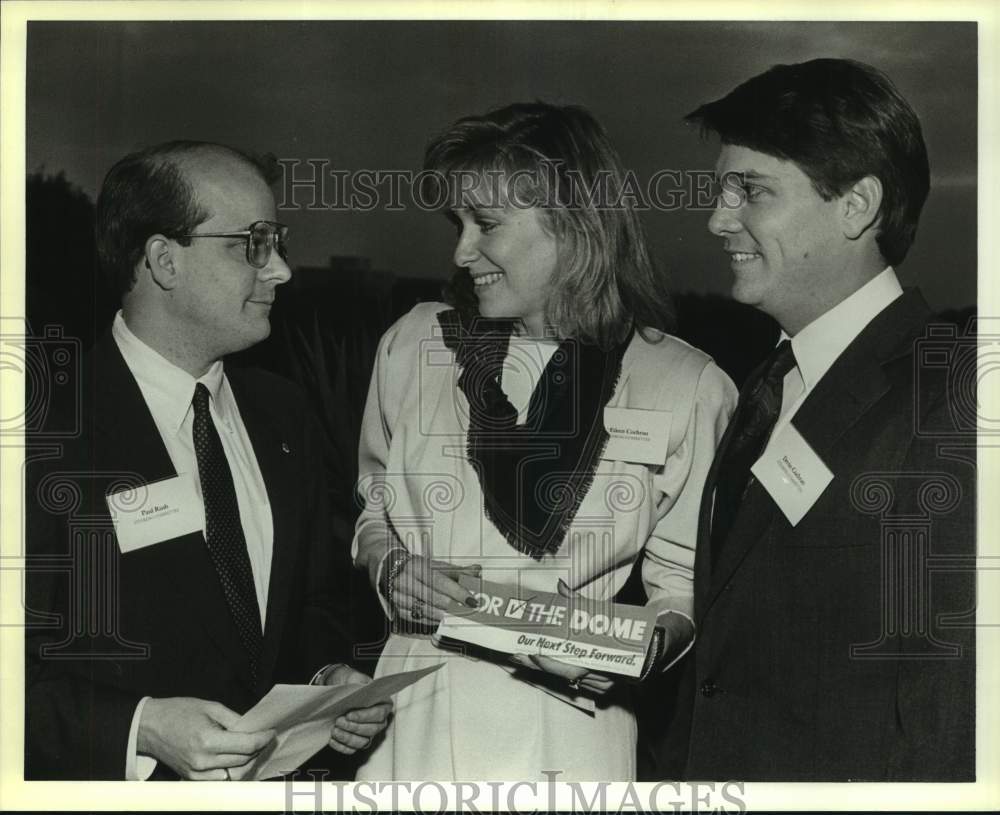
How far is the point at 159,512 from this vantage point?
10.8 feet

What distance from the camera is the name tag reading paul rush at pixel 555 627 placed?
10.6ft

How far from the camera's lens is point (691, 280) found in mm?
3316

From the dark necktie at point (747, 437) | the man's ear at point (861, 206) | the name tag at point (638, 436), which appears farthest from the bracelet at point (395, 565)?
the man's ear at point (861, 206)

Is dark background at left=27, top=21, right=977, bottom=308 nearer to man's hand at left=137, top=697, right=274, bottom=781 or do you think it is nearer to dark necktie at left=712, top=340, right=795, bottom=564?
dark necktie at left=712, top=340, right=795, bottom=564

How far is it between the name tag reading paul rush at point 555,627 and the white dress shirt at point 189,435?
1.87 ft

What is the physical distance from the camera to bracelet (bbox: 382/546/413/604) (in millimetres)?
3330

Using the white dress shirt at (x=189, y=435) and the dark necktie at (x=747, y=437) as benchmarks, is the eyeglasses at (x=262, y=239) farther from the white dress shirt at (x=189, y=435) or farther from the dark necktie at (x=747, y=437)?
the dark necktie at (x=747, y=437)

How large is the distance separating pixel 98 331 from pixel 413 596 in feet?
3.82

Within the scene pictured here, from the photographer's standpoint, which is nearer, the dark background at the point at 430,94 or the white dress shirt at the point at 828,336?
the white dress shirt at the point at 828,336

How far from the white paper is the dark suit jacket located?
0.82 meters

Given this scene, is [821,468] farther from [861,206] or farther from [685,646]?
[861,206]

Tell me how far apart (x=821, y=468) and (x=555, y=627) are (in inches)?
33.2

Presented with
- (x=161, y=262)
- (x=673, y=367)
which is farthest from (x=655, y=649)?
(x=161, y=262)

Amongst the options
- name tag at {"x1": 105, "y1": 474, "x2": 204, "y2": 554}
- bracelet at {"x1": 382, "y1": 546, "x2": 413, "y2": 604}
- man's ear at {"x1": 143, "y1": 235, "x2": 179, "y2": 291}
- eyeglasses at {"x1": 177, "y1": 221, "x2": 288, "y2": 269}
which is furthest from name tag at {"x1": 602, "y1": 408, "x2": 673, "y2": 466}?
man's ear at {"x1": 143, "y1": 235, "x2": 179, "y2": 291}
